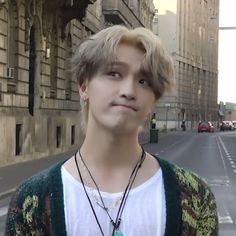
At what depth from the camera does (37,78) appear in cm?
2444

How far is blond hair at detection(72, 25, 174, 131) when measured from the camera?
2.02 m

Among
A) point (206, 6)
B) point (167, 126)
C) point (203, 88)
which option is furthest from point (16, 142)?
point (206, 6)

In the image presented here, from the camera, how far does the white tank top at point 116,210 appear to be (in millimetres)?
1929

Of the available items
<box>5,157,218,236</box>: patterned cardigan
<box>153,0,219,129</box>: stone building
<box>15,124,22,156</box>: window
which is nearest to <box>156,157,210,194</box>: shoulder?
<box>5,157,218,236</box>: patterned cardigan

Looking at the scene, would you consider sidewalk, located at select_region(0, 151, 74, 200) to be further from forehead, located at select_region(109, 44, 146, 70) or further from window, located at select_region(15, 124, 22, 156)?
forehead, located at select_region(109, 44, 146, 70)

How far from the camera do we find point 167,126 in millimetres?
77562

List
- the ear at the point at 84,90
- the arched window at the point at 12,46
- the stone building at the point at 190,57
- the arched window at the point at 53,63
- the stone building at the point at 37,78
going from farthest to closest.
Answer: the stone building at the point at 190,57, the arched window at the point at 53,63, the arched window at the point at 12,46, the stone building at the point at 37,78, the ear at the point at 84,90

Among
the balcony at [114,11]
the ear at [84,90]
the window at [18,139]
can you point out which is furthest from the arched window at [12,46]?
the ear at [84,90]

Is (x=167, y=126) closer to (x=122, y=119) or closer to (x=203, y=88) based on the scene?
(x=203, y=88)

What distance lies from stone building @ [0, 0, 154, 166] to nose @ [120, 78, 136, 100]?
17.9m

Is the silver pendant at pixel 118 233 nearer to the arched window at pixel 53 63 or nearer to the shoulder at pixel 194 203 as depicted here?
the shoulder at pixel 194 203

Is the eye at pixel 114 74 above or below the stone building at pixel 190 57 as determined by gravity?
below

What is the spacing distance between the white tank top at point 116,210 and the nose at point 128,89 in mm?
292

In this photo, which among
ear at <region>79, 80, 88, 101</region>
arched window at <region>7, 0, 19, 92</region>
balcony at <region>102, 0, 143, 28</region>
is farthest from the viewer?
balcony at <region>102, 0, 143, 28</region>
